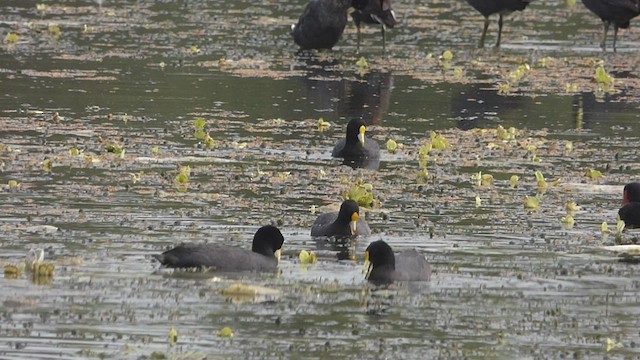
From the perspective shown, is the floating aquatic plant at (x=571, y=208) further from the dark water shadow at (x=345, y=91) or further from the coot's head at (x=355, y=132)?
the dark water shadow at (x=345, y=91)

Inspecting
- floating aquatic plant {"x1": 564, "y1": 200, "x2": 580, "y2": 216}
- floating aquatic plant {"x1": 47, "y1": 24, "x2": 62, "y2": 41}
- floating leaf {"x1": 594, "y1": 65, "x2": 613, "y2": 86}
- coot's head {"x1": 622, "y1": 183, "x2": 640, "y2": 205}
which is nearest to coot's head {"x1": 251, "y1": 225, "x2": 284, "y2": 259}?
floating aquatic plant {"x1": 564, "y1": 200, "x2": 580, "y2": 216}

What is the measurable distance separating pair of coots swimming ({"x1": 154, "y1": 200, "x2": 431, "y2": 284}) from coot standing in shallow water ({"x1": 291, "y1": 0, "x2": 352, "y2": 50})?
1759 cm

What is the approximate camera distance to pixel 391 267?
13836 millimetres

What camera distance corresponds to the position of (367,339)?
11.9m

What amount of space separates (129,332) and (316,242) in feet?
13.2

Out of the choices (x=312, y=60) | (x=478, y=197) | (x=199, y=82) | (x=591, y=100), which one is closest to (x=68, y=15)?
(x=312, y=60)

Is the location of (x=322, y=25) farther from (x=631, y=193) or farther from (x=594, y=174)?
(x=631, y=193)

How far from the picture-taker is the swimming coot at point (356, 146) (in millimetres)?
20500

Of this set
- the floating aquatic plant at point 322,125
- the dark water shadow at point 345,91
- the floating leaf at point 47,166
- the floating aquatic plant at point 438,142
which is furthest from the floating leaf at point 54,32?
the floating leaf at point 47,166

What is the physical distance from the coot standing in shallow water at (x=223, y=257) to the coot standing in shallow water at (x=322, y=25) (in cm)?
1772

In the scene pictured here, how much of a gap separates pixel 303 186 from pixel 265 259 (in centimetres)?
429

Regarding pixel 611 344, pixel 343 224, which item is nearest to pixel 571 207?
pixel 343 224

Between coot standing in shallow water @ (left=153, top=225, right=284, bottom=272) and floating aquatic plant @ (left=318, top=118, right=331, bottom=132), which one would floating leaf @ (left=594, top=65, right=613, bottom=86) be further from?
coot standing in shallow water @ (left=153, top=225, right=284, bottom=272)

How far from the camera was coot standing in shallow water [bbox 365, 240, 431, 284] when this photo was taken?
1379 cm
